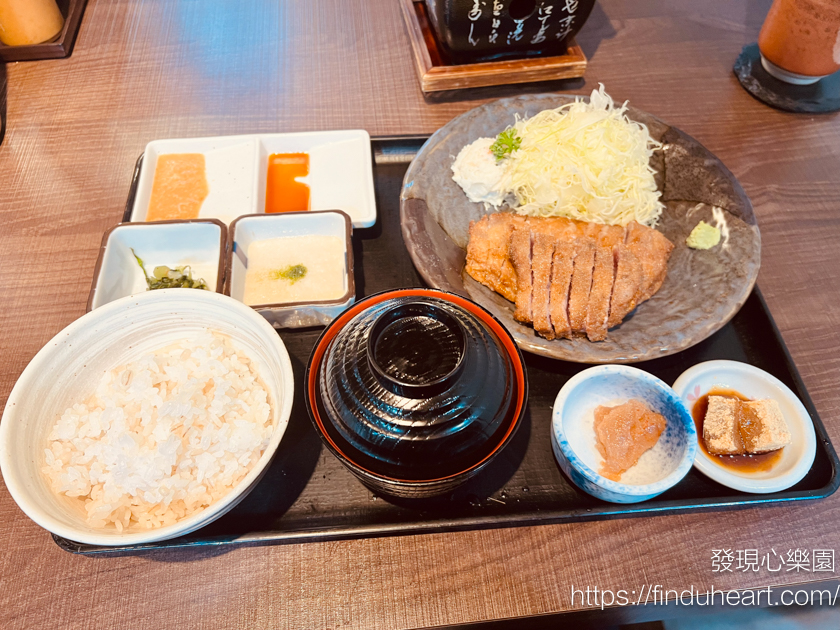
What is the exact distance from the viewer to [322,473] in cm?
179

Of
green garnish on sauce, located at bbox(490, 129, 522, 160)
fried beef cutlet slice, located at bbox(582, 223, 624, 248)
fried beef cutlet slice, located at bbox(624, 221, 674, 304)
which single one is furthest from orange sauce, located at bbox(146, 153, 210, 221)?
fried beef cutlet slice, located at bbox(624, 221, 674, 304)

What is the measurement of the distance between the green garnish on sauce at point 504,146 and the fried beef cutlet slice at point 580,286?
626mm

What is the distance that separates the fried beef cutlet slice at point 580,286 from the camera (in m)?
1.94

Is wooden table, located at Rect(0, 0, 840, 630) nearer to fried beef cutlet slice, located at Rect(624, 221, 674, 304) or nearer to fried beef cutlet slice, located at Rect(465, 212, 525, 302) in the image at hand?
fried beef cutlet slice, located at Rect(624, 221, 674, 304)

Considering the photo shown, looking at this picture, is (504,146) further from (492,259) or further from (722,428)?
(722,428)

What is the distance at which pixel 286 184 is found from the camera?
259cm

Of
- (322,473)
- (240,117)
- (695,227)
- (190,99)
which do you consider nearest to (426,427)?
(322,473)

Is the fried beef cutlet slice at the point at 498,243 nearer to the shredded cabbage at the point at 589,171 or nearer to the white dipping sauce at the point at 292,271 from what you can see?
the shredded cabbage at the point at 589,171

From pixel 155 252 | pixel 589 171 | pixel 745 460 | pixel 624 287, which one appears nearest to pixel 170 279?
pixel 155 252

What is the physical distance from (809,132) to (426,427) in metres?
2.99

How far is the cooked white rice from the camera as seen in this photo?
149 cm

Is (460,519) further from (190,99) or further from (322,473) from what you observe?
(190,99)

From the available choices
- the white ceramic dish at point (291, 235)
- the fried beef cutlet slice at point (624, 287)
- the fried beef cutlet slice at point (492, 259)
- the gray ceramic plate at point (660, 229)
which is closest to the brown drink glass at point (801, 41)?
the gray ceramic plate at point (660, 229)

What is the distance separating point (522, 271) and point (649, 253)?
55 cm
